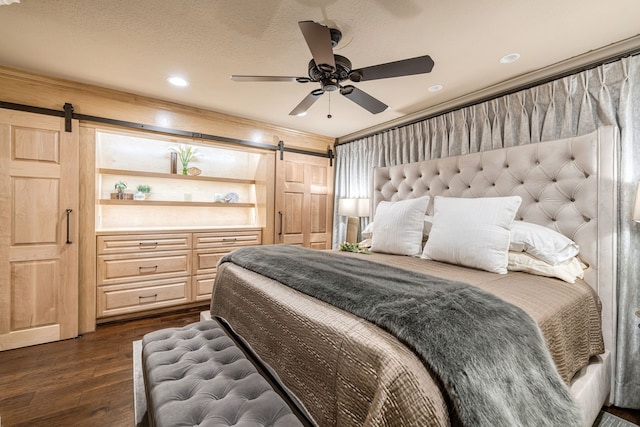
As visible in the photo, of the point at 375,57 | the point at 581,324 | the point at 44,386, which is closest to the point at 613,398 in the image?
the point at 581,324

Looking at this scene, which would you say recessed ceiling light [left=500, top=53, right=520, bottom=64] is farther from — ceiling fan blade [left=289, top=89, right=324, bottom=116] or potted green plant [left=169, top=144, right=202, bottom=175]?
potted green plant [left=169, top=144, right=202, bottom=175]

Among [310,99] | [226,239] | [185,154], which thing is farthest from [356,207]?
[185,154]

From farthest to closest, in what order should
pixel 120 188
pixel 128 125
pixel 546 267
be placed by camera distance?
pixel 120 188, pixel 128 125, pixel 546 267

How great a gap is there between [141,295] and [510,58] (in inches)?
162

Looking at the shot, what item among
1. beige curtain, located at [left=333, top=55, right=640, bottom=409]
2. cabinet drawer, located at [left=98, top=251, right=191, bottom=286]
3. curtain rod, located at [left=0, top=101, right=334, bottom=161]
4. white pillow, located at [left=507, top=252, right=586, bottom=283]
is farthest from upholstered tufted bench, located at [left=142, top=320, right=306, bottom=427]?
curtain rod, located at [left=0, top=101, right=334, bottom=161]

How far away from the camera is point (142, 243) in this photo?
3.12 metres

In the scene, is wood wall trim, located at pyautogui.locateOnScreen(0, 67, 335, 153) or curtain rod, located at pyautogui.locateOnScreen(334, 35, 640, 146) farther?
wood wall trim, located at pyautogui.locateOnScreen(0, 67, 335, 153)

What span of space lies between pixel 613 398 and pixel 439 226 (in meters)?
1.53

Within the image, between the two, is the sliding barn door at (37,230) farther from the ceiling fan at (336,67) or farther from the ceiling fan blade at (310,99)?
the ceiling fan blade at (310,99)

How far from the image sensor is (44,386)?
1.95m

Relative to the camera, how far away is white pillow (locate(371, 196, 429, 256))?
2379 mm

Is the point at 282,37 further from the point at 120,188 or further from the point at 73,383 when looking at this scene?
the point at 73,383

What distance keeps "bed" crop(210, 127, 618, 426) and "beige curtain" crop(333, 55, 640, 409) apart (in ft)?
0.42

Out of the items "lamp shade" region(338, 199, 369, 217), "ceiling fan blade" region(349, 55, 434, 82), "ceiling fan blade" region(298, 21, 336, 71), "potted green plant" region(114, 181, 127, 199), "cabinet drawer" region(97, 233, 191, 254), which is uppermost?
"ceiling fan blade" region(298, 21, 336, 71)
